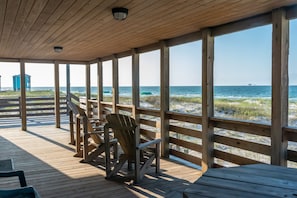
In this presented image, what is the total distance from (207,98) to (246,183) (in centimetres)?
246

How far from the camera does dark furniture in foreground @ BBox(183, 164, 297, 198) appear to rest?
4.90ft

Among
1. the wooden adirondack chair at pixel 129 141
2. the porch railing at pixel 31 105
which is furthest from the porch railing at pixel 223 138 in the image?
the porch railing at pixel 31 105

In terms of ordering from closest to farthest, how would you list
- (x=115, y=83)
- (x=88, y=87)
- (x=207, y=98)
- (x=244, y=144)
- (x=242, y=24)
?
(x=242, y=24) < (x=244, y=144) < (x=207, y=98) < (x=115, y=83) < (x=88, y=87)

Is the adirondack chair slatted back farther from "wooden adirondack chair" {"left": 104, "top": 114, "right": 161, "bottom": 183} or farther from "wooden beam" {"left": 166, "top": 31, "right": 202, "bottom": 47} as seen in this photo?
"wooden beam" {"left": 166, "top": 31, "right": 202, "bottom": 47}

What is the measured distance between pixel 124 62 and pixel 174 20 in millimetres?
3617

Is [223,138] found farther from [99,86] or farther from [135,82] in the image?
[99,86]

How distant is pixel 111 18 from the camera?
10.9 feet

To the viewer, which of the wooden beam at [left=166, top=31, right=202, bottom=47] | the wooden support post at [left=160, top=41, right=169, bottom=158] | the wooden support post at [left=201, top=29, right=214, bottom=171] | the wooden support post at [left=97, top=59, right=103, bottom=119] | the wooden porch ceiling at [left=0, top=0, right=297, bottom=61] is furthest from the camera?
the wooden support post at [left=97, top=59, right=103, bottom=119]

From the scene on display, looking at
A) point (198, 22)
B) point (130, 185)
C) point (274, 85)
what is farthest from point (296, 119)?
point (130, 185)

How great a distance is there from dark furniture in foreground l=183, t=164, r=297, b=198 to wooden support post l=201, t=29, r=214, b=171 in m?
2.07

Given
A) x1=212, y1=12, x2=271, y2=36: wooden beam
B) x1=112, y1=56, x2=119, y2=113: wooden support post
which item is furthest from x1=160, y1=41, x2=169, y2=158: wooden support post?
x1=112, y1=56, x2=119, y2=113: wooden support post

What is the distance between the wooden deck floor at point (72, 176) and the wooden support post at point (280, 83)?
1.25m

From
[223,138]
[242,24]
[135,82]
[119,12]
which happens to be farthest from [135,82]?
[119,12]

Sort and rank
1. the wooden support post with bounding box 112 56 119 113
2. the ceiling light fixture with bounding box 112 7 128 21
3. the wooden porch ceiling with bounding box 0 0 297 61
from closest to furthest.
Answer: the wooden porch ceiling with bounding box 0 0 297 61 → the ceiling light fixture with bounding box 112 7 128 21 → the wooden support post with bounding box 112 56 119 113
